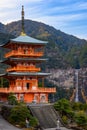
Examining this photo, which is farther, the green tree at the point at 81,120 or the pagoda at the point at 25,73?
the pagoda at the point at 25,73

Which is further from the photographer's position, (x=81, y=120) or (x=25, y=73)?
(x=25, y=73)

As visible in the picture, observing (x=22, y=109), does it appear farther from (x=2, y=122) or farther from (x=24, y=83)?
(x=24, y=83)

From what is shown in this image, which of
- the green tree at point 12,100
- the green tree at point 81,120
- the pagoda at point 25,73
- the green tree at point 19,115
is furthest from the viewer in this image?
the pagoda at point 25,73

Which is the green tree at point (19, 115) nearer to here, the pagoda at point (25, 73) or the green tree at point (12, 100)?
the green tree at point (12, 100)

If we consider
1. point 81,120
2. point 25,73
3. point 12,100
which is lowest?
point 81,120

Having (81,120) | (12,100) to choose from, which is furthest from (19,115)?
(81,120)

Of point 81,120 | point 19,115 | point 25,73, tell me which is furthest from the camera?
point 25,73

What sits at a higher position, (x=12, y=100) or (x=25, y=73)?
(x=25, y=73)

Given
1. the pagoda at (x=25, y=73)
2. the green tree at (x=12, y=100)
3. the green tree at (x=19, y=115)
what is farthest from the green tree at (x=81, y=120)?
the pagoda at (x=25, y=73)

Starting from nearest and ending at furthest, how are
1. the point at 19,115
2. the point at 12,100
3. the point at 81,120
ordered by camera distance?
the point at 81,120, the point at 19,115, the point at 12,100

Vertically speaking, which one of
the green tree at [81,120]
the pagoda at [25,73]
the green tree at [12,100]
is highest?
the pagoda at [25,73]

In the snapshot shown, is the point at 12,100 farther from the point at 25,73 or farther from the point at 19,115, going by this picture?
the point at 25,73

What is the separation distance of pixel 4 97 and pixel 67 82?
3783 inches

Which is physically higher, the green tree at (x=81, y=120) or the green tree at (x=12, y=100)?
the green tree at (x=12, y=100)
